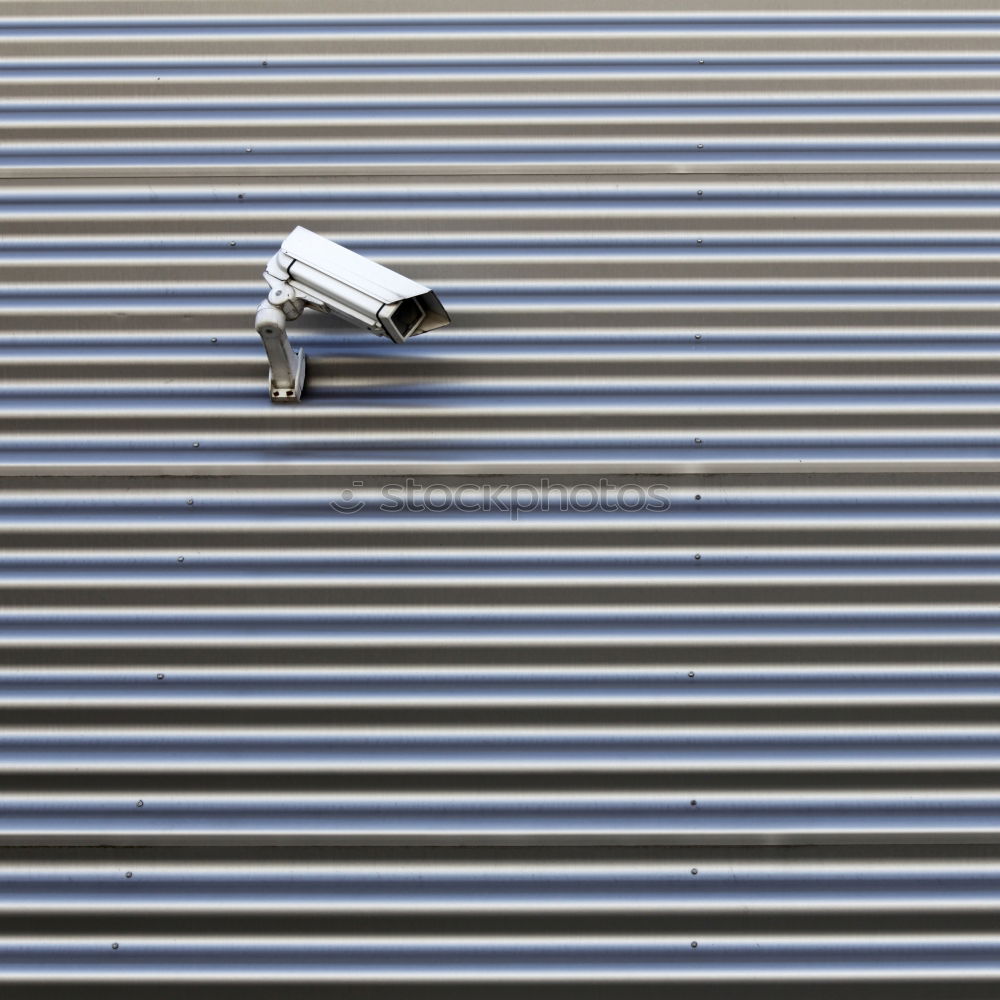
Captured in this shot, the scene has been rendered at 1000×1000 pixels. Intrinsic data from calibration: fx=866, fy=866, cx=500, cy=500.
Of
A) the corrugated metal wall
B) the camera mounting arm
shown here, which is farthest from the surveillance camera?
the corrugated metal wall

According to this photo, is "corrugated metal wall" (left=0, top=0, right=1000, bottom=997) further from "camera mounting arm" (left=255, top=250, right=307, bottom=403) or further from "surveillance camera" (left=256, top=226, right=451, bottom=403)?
"surveillance camera" (left=256, top=226, right=451, bottom=403)

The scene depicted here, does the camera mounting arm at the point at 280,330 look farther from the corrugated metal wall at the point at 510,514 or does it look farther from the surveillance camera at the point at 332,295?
the corrugated metal wall at the point at 510,514

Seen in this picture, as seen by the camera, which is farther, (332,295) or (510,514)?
(510,514)

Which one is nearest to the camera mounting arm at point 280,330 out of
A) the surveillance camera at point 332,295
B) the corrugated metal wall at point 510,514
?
the surveillance camera at point 332,295

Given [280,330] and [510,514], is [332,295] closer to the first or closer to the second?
[280,330]

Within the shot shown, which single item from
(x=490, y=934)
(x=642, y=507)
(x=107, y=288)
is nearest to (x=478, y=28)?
(x=107, y=288)

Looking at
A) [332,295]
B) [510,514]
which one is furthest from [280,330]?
[510,514]
